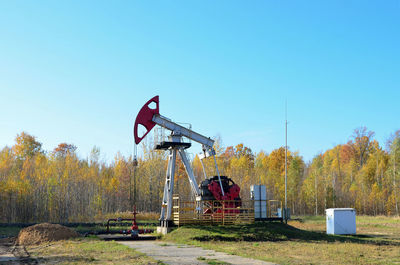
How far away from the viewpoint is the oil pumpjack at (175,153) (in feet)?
69.3

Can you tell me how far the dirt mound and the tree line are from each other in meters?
14.4

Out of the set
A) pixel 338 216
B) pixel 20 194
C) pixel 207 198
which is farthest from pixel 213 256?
pixel 20 194

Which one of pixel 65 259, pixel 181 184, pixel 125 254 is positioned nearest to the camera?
pixel 65 259

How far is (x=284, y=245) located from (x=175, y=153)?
7.93 m

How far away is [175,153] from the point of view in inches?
867

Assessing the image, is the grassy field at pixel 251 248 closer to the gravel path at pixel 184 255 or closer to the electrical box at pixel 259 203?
the gravel path at pixel 184 255

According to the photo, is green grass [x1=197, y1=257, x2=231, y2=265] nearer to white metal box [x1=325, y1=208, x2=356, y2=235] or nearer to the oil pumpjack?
the oil pumpjack

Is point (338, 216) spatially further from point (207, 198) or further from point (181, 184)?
point (181, 184)

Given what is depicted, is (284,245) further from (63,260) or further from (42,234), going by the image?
(42,234)

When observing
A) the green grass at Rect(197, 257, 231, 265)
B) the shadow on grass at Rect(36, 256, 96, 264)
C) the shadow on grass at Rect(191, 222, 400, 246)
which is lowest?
the shadow on grass at Rect(191, 222, 400, 246)

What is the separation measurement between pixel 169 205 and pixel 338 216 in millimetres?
9747

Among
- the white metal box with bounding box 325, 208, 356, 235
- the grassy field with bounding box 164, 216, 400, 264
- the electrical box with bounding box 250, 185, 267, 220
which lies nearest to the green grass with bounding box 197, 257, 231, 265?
the grassy field with bounding box 164, 216, 400, 264

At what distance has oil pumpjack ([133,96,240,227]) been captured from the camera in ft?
69.3

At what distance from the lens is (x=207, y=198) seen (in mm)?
22562
